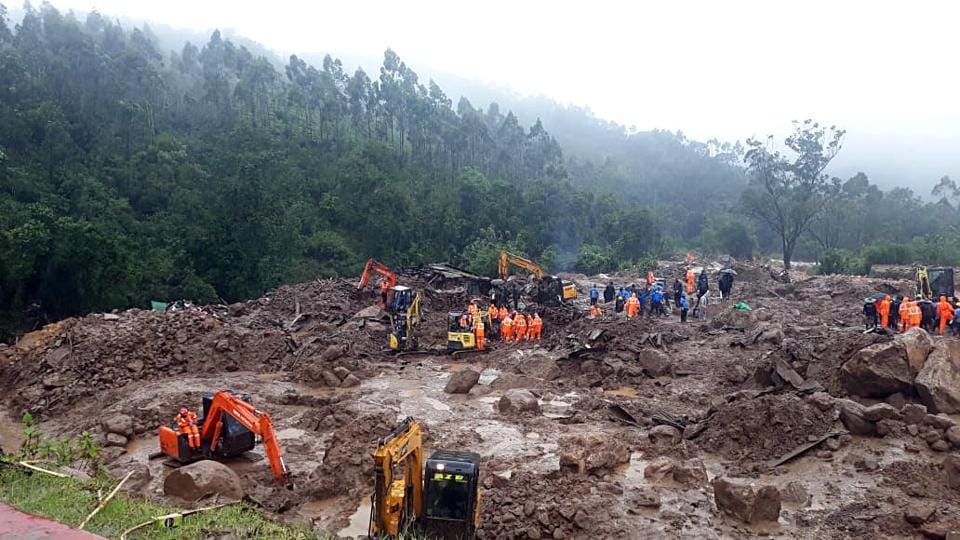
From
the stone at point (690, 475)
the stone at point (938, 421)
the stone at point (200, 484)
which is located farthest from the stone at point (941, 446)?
the stone at point (200, 484)

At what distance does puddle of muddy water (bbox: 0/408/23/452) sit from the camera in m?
14.6

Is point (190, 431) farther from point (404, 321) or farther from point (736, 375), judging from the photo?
point (736, 375)

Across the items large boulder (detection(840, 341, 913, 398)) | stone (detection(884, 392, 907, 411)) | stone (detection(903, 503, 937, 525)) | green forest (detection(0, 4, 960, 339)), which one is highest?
green forest (detection(0, 4, 960, 339))

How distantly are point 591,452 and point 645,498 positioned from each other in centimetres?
155

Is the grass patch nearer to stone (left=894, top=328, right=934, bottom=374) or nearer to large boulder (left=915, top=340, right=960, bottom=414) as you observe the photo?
large boulder (left=915, top=340, right=960, bottom=414)

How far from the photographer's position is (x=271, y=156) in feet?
175

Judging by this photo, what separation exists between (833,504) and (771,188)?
47.9 metres

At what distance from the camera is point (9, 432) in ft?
51.0

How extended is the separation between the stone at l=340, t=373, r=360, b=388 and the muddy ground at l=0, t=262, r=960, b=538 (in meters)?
0.28

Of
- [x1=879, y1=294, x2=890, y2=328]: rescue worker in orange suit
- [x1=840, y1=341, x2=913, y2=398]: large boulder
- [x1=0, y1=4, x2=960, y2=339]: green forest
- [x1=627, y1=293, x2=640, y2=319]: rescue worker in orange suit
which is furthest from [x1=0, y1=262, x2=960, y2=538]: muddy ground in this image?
[x1=0, y1=4, x2=960, y2=339]: green forest

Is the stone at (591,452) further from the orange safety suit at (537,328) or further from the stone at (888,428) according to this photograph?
the orange safety suit at (537,328)

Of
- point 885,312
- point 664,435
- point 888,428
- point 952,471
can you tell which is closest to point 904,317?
point 885,312

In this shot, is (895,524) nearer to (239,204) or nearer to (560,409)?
(560,409)

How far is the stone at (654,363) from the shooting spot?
1847cm
